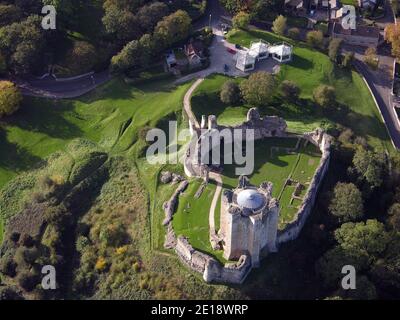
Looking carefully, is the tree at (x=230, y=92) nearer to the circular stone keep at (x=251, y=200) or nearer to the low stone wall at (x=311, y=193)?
the low stone wall at (x=311, y=193)

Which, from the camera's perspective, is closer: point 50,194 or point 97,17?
point 50,194

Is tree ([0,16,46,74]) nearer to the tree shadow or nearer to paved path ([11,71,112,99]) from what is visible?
paved path ([11,71,112,99])

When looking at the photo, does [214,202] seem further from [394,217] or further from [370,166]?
[394,217]

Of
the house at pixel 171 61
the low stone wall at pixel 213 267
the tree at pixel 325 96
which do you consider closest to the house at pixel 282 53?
the tree at pixel 325 96

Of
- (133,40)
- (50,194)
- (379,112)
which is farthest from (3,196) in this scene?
(379,112)

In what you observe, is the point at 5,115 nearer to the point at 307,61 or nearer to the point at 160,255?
the point at 160,255
